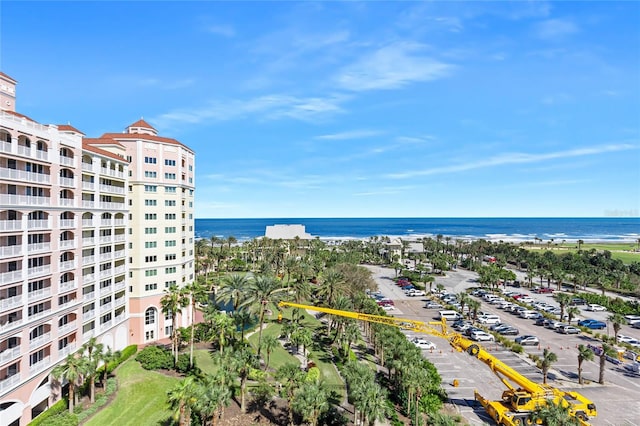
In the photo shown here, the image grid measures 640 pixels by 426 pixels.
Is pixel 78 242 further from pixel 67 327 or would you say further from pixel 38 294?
pixel 67 327

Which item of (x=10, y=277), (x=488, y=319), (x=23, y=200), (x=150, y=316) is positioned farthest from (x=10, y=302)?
(x=488, y=319)

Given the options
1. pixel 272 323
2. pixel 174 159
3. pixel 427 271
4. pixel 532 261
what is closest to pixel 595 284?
pixel 532 261

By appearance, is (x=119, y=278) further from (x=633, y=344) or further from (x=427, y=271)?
(x=427, y=271)

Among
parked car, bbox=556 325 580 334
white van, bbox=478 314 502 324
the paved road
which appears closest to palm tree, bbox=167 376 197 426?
the paved road

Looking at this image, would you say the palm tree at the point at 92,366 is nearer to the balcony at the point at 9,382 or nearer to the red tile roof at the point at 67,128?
the balcony at the point at 9,382

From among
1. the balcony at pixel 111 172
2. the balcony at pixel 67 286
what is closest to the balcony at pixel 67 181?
the balcony at pixel 111 172

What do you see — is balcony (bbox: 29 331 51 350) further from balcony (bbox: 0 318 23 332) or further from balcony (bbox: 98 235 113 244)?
balcony (bbox: 98 235 113 244)
